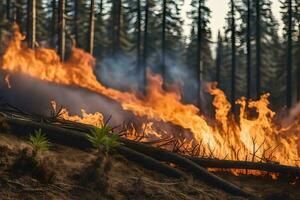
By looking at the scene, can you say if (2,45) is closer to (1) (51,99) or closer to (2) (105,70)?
(2) (105,70)

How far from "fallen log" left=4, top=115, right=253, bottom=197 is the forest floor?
0.61ft

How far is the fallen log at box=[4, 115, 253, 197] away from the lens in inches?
362

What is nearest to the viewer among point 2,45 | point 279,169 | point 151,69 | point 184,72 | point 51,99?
point 279,169

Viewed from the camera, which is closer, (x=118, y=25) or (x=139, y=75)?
(x=139, y=75)

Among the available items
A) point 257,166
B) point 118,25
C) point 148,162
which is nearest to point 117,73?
point 118,25

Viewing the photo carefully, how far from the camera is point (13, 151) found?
8109mm

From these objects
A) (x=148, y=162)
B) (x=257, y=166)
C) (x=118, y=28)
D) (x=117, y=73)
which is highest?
(x=118, y=28)

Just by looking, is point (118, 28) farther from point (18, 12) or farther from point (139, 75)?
point (18, 12)

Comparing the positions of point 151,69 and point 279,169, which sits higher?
point 151,69

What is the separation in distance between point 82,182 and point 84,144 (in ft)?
5.79

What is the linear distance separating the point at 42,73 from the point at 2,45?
20.1m

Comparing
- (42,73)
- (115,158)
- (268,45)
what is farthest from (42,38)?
(115,158)

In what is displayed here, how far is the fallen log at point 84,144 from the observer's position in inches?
362

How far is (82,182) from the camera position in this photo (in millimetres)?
7656
